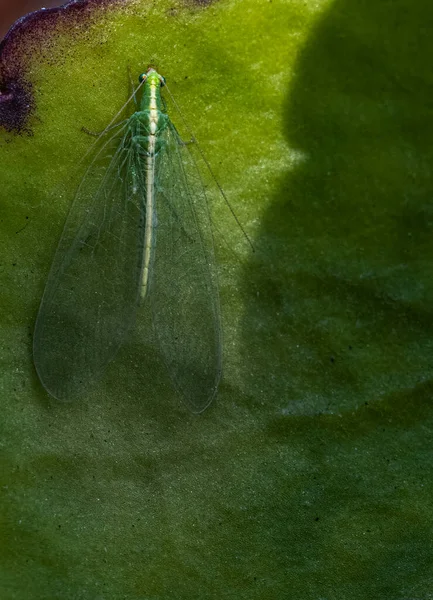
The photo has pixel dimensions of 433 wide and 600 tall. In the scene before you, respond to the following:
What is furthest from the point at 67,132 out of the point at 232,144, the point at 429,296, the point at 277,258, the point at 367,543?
the point at 367,543

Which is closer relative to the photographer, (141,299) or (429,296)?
(429,296)

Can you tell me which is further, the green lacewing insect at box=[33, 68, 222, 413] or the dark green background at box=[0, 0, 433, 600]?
the green lacewing insect at box=[33, 68, 222, 413]

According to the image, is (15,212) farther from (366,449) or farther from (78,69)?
(366,449)

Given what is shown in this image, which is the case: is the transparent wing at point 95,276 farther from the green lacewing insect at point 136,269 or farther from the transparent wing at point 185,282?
the transparent wing at point 185,282

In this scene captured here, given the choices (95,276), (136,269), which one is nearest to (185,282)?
(136,269)

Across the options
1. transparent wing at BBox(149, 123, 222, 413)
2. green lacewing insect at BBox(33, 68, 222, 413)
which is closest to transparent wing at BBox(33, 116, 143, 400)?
green lacewing insect at BBox(33, 68, 222, 413)

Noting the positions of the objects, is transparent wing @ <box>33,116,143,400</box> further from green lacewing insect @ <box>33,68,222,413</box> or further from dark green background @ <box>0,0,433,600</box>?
dark green background @ <box>0,0,433,600</box>

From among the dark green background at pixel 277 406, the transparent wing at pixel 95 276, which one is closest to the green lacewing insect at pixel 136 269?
the transparent wing at pixel 95 276
